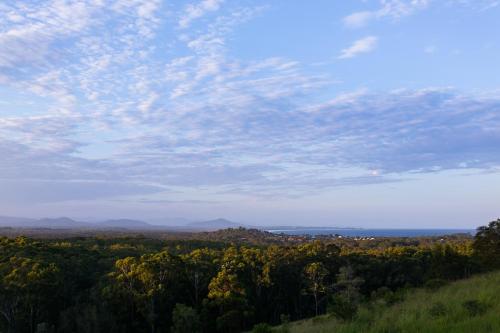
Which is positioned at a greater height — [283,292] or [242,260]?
[242,260]

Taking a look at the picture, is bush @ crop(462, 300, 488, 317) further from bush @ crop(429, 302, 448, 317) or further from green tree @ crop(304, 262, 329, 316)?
green tree @ crop(304, 262, 329, 316)

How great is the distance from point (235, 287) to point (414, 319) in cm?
2669

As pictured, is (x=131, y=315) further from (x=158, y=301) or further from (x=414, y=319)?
(x=414, y=319)

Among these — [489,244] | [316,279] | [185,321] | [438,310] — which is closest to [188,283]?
[185,321]

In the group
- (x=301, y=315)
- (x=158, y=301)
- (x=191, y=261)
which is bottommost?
(x=301, y=315)

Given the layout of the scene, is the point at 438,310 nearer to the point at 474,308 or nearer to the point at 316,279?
the point at 474,308

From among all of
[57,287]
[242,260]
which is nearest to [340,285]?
[242,260]

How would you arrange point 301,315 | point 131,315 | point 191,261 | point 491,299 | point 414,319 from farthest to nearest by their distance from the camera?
point 301,315, point 191,261, point 131,315, point 491,299, point 414,319

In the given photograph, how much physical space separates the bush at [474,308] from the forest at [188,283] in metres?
14.6

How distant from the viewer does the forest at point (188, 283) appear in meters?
28.5

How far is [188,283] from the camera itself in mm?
35750

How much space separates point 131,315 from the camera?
31.5 m

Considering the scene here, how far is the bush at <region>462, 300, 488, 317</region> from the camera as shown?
23.8ft

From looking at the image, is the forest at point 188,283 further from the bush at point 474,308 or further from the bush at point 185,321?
the bush at point 474,308
